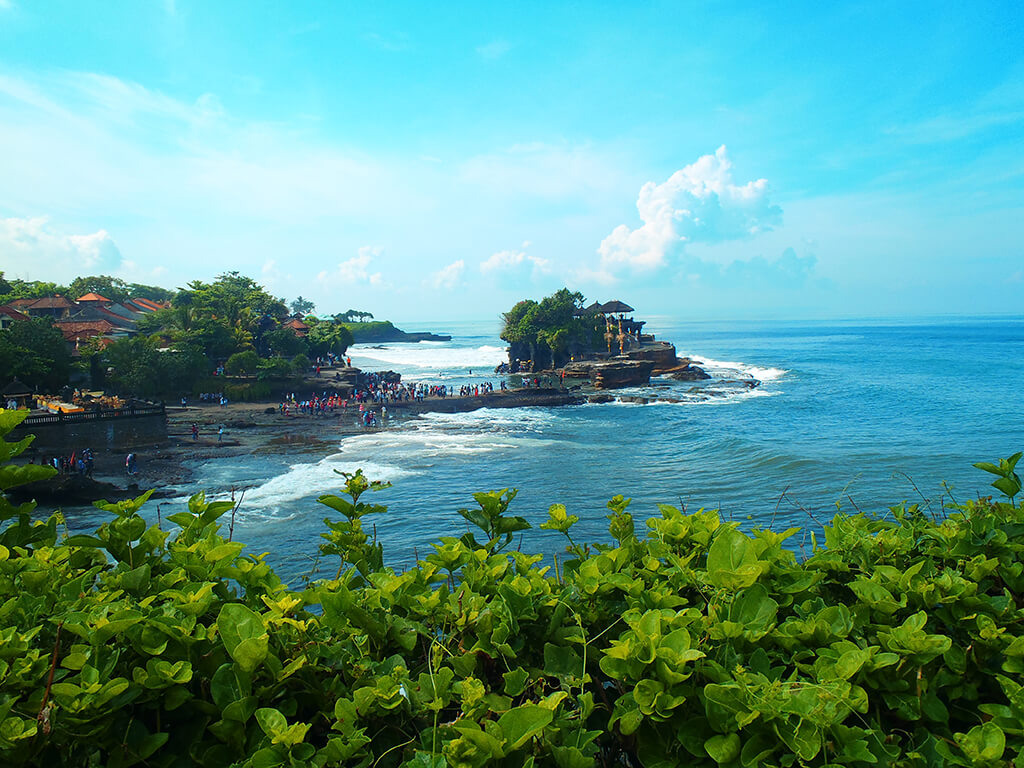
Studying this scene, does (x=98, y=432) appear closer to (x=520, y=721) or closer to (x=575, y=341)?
(x=520, y=721)

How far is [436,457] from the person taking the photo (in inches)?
1094

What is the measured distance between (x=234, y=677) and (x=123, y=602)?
0.48 metres

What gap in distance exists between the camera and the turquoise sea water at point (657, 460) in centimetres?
1867

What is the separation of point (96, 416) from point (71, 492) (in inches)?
302

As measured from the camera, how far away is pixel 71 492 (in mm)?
19906

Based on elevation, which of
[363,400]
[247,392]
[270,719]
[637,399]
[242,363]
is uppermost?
[242,363]

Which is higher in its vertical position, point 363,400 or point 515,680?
point 515,680

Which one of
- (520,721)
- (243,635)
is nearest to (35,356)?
(243,635)

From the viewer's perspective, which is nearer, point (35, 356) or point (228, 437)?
point (35, 356)

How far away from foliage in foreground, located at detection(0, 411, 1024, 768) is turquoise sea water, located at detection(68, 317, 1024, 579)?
681 centimetres

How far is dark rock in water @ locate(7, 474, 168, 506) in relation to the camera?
1947 centimetres

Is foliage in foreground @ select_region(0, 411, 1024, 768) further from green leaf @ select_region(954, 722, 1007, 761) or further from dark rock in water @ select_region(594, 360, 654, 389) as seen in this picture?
dark rock in water @ select_region(594, 360, 654, 389)

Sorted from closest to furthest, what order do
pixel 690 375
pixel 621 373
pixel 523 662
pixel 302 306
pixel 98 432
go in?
pixel 523 662 → pixel 98 432 → pixel 621 373 → pixel 690 375 → pixel 302 306

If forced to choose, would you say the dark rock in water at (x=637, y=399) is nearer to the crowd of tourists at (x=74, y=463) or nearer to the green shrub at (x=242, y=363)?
the green shrub at (x=242, y=363)
